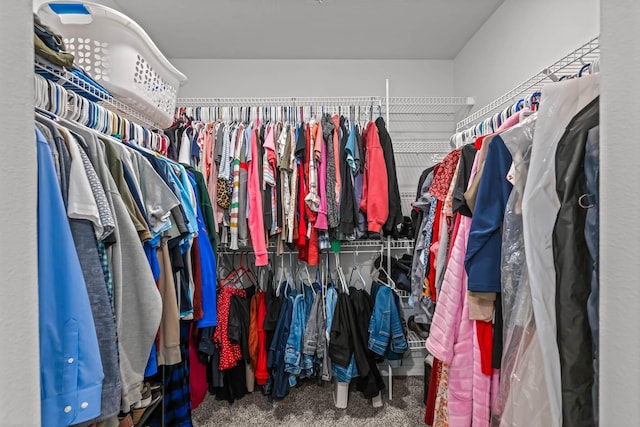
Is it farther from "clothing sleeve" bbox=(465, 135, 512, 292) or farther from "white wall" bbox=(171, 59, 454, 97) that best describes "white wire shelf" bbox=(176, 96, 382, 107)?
"clothing sleeve" bbox=(465, 135, 512, 292)

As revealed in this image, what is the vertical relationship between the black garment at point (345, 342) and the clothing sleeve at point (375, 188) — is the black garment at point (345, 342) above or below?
below

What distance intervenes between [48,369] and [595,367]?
3.65ft

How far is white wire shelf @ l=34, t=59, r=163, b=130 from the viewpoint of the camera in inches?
31.3

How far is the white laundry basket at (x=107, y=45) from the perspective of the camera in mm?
1009

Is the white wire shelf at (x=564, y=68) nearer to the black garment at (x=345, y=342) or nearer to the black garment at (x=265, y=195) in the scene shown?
the black garment at (x=265, y=195)

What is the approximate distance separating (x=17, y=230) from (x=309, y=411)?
198 centimetres

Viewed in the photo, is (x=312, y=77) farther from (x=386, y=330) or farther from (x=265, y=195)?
(x=386, y=330)

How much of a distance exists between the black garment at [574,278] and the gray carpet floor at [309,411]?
1420 millimetres

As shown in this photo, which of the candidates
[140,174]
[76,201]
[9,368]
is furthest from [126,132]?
[9,368]

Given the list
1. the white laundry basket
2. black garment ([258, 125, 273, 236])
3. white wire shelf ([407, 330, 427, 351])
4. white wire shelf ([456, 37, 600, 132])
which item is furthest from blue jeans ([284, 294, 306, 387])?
white wire shelf ([456, 37, 600, 132])

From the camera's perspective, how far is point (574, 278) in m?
0.63

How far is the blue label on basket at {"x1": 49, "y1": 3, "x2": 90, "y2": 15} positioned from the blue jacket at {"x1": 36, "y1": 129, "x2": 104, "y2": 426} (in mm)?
682

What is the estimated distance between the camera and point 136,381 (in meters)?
0.83

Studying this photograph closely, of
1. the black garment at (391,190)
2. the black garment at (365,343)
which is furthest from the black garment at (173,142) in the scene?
the black garment at (365,343)
